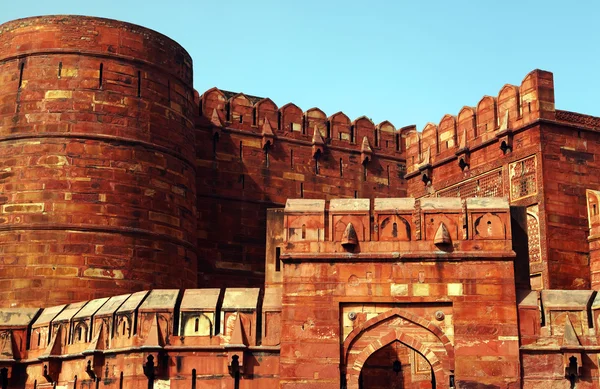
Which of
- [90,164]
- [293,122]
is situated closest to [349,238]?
[90,164]

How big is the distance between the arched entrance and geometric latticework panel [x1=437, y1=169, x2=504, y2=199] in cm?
459

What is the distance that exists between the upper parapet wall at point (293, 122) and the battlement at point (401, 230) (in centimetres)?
847

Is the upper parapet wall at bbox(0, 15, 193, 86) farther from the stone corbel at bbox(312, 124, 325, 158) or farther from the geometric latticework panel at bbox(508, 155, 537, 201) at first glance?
the geometric latticework panel at bbox(508, 155, 537, 201)

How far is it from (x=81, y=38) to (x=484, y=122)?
8.48m

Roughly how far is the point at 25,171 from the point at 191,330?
5.36m

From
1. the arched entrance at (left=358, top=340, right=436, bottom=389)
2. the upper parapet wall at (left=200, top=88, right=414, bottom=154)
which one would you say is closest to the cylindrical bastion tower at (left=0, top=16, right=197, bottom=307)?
the upper parapet wall at (left=200, top=88, right=414, bottom=154)

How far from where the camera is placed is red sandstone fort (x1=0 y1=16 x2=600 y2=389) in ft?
42.8

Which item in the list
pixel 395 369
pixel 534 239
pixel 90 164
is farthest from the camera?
pixel 534 239

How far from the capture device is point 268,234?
14219mm

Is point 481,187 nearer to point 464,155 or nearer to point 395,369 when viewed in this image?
point 464,155

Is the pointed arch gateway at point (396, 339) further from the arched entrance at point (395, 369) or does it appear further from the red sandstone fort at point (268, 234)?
the arched entrance at point (395, 369)

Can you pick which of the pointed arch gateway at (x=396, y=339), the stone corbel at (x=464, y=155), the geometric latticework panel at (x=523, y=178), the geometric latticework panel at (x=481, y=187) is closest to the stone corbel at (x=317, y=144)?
the geometric latticework panel at (x=481, y=187)

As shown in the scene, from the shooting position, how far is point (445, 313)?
13062 millimetres

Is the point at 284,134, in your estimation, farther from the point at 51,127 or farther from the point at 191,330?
the point at 191,330
